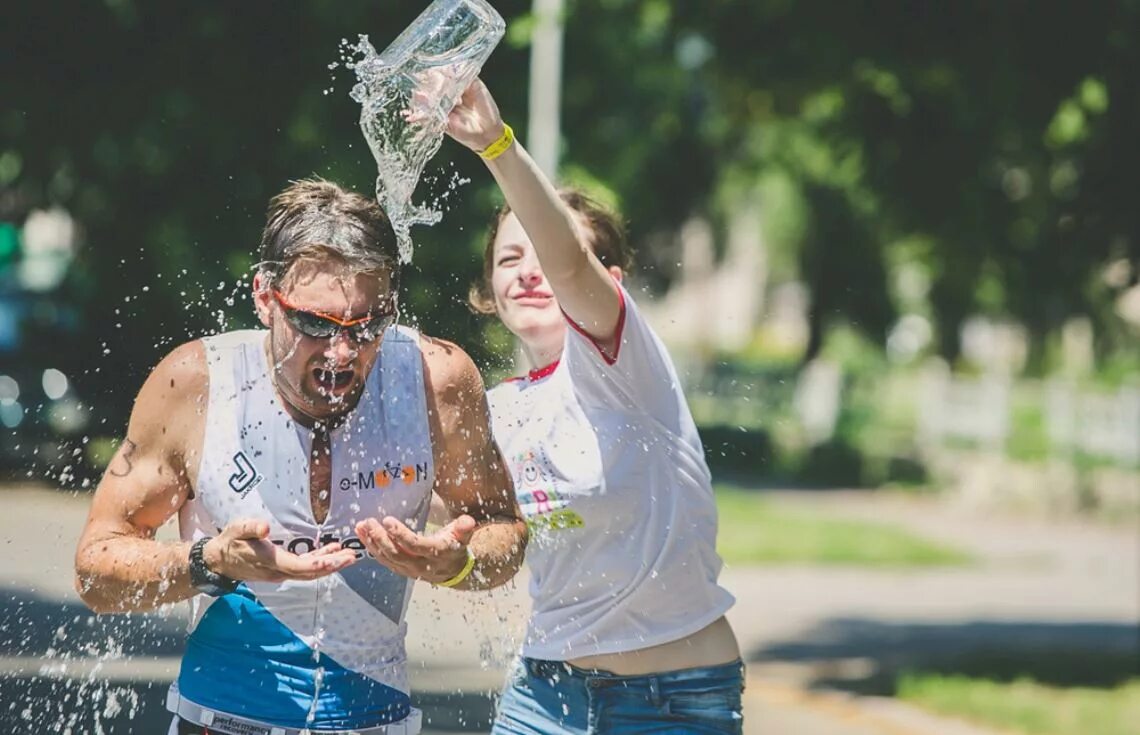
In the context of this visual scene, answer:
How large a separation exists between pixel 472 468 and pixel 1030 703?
21.5ft

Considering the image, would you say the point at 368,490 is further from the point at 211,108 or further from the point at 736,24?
the point at 211,108

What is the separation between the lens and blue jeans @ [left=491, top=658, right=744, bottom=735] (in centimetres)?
378

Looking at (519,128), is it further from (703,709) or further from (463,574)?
(463,574)

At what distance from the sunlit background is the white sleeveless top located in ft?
1.44

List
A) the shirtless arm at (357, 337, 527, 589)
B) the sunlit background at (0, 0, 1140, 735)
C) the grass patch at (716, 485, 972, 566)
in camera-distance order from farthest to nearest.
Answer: the grass patch at (716, 485, 972, 566) < the sunlit background at (0, 0, 1140, 735) < the shirtless arm at (357, 337, 527, 589)

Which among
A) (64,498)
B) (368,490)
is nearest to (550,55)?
(64,498)

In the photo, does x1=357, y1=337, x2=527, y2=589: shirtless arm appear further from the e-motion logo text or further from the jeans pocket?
the jeans pocket

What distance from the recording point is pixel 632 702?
3.79 meters

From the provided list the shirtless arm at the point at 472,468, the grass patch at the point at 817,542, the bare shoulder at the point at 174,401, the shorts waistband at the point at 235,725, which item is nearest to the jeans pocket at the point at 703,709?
the shirtless arm at the point at 472,468

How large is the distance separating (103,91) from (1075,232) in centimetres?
837

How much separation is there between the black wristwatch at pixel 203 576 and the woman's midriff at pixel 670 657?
0.97 m

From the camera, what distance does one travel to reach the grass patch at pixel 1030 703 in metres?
8.62

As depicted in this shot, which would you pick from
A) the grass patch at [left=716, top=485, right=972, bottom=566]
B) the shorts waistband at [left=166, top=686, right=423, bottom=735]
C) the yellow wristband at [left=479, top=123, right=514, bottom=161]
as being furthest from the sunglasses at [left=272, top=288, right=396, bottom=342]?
the grass patch at [left=716, top=485, right=972, bottom=566]

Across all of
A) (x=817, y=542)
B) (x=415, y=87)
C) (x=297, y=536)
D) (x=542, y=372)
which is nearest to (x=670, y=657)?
(x=542, y=372)
